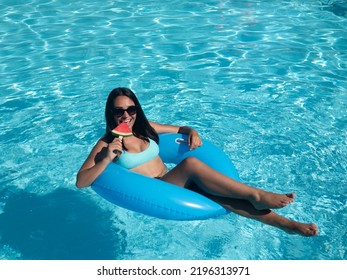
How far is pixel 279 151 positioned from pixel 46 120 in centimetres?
269

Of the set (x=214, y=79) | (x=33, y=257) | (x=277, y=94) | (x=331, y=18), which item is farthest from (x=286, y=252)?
(x=331, y=18)

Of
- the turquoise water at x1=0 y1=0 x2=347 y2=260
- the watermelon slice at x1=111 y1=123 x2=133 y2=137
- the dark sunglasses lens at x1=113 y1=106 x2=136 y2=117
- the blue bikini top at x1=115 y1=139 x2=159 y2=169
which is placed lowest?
the turquoise water at x1=0 y1=0 x2=347 y2=260

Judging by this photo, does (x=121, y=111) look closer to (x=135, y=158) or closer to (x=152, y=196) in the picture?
(x=135, y=158)

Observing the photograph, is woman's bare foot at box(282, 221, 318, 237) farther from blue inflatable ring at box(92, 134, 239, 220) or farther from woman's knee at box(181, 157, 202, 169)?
woman's knee at box(181, 157, 202, 169)

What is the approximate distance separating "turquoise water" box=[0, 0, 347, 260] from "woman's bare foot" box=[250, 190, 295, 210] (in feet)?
1.59

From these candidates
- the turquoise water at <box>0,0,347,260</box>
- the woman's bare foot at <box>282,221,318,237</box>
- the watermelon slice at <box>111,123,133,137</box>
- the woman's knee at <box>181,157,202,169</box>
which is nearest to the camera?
the woman's bare foot at <box>282,221,318,237</box>

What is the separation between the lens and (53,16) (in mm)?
9539

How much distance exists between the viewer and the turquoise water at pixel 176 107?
12.8 feet

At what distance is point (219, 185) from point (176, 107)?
8.44 ft

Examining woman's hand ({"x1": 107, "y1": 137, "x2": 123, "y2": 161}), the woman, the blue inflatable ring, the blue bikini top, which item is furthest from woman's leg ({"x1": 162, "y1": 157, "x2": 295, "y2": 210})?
woman's hand ({"x1": 107, "y1": 137, "x2": 123, "y2": 161})

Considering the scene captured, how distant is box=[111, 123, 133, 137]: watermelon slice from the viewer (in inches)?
148

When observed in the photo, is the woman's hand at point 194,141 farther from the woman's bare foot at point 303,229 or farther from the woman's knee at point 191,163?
the woman's bare foot at point 303,229

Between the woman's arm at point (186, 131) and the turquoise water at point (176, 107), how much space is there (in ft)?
2.12
